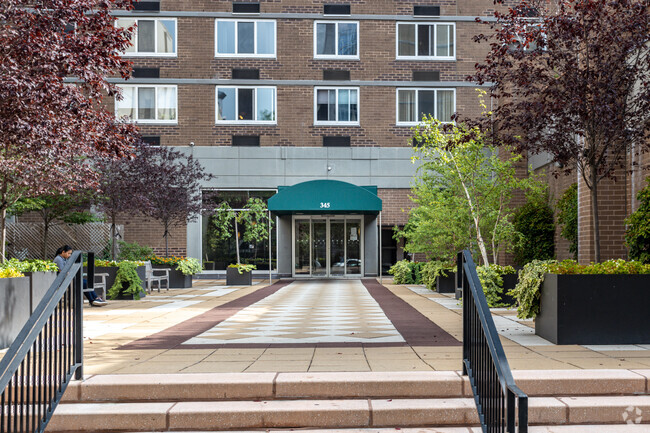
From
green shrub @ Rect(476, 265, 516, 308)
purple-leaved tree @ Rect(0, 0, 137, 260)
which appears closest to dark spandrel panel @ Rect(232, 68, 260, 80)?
green shrub @ Rect(476, 265, 516, 308)

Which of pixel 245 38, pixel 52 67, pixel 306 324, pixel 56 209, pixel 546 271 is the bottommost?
pixel 306 324

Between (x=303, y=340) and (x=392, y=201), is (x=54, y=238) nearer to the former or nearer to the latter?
(x=392, y=201)

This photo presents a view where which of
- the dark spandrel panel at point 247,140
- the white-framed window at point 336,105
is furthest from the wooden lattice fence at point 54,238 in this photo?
the white-framed window at point 336,105

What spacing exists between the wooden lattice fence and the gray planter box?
18.8m

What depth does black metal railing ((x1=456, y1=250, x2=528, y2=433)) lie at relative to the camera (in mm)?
4062

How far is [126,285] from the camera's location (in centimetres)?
1619

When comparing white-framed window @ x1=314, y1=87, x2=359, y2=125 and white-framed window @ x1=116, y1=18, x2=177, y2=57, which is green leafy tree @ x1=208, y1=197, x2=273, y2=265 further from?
white-framed window @ x1=116, y1=18, x2=177, y2=57

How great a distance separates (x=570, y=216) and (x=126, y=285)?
11681 mm

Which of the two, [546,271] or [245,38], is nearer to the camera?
[546,271]

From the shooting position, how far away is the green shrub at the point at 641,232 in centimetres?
1060

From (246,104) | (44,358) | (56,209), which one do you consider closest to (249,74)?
(246,104)

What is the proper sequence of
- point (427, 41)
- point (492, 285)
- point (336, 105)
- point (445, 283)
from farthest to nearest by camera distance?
1. point (427, 41)
2. point (336, 105)
3. point (445, 283)
4. point (492, 285)

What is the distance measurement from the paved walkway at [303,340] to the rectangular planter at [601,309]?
0.64ft

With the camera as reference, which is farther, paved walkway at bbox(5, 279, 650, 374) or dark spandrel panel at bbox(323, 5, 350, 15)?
dark spandrel panel at bbox(323, 5, 350, 15)
